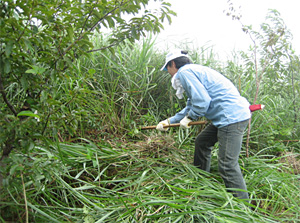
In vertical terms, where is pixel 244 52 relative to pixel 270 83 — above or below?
above

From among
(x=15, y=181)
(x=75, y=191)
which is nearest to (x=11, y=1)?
(x=15, y=181)

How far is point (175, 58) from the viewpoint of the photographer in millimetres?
2830

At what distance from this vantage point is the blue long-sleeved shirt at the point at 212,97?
2.47 metres

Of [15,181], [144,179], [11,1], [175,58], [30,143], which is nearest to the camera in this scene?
[11,1]

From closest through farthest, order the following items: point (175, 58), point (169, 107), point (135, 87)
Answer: point (175, 58), point (135, 87), point (169, 107)

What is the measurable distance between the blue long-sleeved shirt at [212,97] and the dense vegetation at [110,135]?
0.61m

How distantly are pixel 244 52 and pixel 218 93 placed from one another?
7.09 feet

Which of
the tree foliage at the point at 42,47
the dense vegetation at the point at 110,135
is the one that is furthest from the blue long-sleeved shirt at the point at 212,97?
the tree foliage at the point at 42,47

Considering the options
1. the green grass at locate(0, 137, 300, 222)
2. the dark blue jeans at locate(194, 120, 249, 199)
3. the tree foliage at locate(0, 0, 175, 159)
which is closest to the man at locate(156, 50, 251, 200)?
the dark blue jeans at locate(194, 120, 249, 199)

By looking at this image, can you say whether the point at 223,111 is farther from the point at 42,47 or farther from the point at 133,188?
the point at 42,47

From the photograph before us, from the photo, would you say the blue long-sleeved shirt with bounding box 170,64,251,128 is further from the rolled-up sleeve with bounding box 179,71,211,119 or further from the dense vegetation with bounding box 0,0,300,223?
the dense vegetation with bounding box 0,0,300,223

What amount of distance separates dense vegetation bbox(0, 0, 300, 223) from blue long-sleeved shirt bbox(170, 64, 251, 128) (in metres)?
0.61

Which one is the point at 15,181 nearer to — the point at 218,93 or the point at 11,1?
the point at 11,1

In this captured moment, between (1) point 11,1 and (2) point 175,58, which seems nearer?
(1) point 11,1
